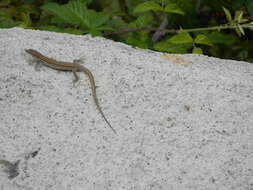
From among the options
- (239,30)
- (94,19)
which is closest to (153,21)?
(94,19)

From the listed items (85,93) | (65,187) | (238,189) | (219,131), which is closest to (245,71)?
(219,131)

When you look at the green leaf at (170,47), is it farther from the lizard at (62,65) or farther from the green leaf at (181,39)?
the lizard at (62,65)

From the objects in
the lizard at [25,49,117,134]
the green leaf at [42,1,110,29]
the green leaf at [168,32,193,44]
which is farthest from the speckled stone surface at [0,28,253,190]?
the green leaf at [42,1,110,29]

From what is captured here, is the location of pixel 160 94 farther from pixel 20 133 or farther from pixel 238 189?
pixel 20 133

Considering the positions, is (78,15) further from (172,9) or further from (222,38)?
(222,38)

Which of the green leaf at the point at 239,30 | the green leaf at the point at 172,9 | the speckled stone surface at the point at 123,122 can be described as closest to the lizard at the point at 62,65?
the speckled stone surface at the point at 123,122
